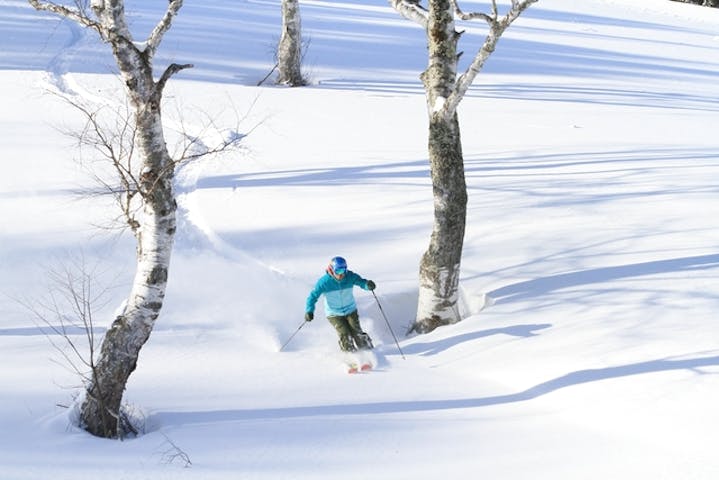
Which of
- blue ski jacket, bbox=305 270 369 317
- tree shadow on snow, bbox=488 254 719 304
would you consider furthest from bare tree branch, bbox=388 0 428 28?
tree shadow on snow, bbox=488 254 719 304

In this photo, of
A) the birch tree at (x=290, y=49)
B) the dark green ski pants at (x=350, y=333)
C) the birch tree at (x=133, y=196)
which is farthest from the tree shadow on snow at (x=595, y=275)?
the birch tree at (x=290, y=49)

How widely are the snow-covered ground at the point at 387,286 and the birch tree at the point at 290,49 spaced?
642 millimetres

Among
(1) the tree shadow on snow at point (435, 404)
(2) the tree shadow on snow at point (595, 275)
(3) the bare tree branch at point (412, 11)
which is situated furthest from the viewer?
(2) the tree shadow on snow at point (595, 275)

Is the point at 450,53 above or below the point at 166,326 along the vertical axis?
above

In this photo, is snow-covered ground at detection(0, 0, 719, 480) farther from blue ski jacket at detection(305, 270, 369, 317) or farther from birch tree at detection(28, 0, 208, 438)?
blue ski jacket at detection(305, 270, 369, 317)

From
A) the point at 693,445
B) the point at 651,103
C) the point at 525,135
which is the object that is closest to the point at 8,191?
the point at 525,135

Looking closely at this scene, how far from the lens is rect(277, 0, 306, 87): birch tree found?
19234 mm

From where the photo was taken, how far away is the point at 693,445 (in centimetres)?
595

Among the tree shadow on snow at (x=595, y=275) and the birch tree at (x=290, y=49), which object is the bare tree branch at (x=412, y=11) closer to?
the tree shadow on snow at (x=595, y=275)

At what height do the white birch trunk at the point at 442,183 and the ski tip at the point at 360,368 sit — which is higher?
the white birch trunk at the point at 442,183

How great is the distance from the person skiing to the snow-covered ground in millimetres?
305

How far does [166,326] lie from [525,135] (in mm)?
8933

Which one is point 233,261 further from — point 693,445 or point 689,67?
point 689,67

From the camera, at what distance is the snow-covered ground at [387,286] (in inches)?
245
